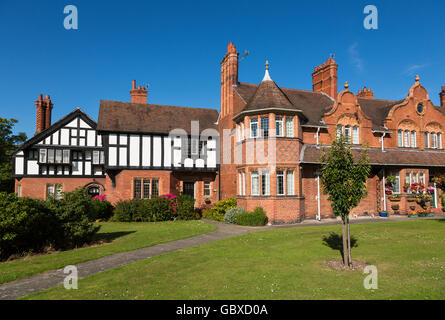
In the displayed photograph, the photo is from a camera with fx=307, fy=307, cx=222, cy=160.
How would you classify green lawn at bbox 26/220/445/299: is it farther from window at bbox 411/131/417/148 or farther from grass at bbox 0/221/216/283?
window at bbox 411/131/417/148

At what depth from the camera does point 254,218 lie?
19.2m

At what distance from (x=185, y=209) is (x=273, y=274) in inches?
638

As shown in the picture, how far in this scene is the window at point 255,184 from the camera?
20.5m

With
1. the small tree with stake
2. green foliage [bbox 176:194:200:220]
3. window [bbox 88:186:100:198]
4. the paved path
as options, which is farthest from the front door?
the small tree with stake

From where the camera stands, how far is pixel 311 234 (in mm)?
15109

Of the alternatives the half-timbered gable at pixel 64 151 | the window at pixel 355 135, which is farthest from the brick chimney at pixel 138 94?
the window at pixel 355 135

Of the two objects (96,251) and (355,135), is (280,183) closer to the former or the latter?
(355,135)

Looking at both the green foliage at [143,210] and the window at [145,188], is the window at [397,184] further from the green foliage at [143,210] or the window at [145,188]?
the window at [145,188]

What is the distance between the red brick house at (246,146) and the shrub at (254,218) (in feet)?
2.16

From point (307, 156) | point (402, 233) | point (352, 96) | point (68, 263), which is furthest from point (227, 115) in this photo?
point (68, 263)

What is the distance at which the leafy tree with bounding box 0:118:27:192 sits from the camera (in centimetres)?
3652

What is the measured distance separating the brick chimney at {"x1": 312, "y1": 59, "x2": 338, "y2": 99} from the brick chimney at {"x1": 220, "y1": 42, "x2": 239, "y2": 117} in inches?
335
